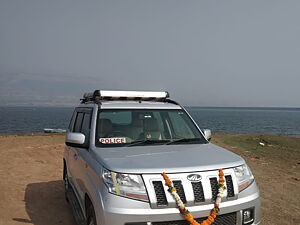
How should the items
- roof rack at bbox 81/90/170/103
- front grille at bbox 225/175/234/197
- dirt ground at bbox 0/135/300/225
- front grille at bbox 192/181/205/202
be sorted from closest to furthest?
front grille at bbox 192/181/205/202 < front grille at bbox 225/175/234/197 < roof rack at bbox 81/90/170/103 < dirt ground at bbox 0/135/300/225

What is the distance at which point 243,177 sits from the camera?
3.18 m

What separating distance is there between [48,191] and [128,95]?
3486 mm

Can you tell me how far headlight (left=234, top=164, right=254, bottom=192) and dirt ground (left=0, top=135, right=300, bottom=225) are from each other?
1.97 meters

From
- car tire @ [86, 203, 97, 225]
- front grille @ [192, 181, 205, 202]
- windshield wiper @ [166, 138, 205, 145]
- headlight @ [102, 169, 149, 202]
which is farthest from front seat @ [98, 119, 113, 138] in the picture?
front grille @ [192, 181, 205, 202]

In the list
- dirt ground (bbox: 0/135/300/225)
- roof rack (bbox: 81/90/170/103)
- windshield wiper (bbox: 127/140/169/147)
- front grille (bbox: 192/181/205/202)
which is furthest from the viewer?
dirt ground (bbox: 0/135/300/225)

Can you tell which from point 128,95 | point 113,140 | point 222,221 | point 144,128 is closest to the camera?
point 222,221

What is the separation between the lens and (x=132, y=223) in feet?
8.75

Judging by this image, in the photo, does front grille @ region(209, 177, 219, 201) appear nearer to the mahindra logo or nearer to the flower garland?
the flower garland

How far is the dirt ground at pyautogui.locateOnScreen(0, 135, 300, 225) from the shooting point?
4.89m

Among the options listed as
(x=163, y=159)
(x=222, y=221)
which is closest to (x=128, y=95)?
(x=163, y=159)

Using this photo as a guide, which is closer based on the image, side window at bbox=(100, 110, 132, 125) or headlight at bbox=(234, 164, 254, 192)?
headlight at bbox=(234, 164, 254, 192)

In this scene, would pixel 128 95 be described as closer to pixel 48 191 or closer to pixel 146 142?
pixel 146 142

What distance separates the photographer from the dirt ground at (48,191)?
4.89 meters

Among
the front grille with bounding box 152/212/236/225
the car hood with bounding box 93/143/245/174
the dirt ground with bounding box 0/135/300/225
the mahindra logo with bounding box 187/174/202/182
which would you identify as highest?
the car hood with bounding box 93/143/245/174
